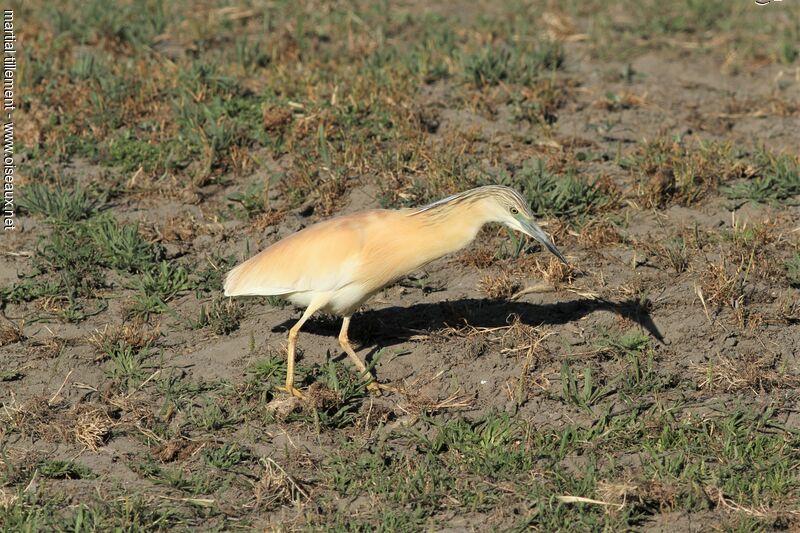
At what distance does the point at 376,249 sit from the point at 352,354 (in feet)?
2.12

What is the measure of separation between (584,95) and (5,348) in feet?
16.2

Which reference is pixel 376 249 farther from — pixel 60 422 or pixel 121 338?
pixel 60 422

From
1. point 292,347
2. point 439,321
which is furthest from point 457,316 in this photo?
point 292,347

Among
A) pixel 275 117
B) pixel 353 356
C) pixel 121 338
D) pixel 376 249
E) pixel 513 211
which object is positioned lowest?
pixel 353 356

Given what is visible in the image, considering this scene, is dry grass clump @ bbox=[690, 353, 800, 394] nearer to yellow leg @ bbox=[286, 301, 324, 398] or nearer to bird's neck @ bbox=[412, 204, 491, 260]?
bird's neck @ bbox=[412, 204, 491, 260]

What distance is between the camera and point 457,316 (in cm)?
665

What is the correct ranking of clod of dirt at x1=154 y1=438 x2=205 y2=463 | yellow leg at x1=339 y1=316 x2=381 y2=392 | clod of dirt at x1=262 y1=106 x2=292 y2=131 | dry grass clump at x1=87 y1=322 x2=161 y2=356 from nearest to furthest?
clod of dirt at x1=154 y1=438 x2=205 y2=463
yellow leg at x1=339 y1=316 x2=381 y2=392
dry grass clump at x1=87 y1=322 x2=161 y2=356
clod of dirt at x1=262 y1=106 x2=292 y2=131

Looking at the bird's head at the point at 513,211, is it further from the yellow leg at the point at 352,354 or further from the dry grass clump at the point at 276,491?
the dry grass clump at the point at 276,491

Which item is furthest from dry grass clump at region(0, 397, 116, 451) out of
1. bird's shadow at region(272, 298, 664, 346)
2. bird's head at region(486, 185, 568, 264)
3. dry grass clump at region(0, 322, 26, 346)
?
bird's head at region(486, 185, 568, 264)

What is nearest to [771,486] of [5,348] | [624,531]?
[624,531]

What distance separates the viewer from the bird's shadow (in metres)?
6.59

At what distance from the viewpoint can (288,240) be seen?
20.9 feet

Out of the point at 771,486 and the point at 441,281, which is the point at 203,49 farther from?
the point at 771,486

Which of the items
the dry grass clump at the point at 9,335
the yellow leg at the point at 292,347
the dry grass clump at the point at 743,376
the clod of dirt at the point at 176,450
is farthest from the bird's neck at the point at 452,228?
the dry grass clump at the point at 9,335
